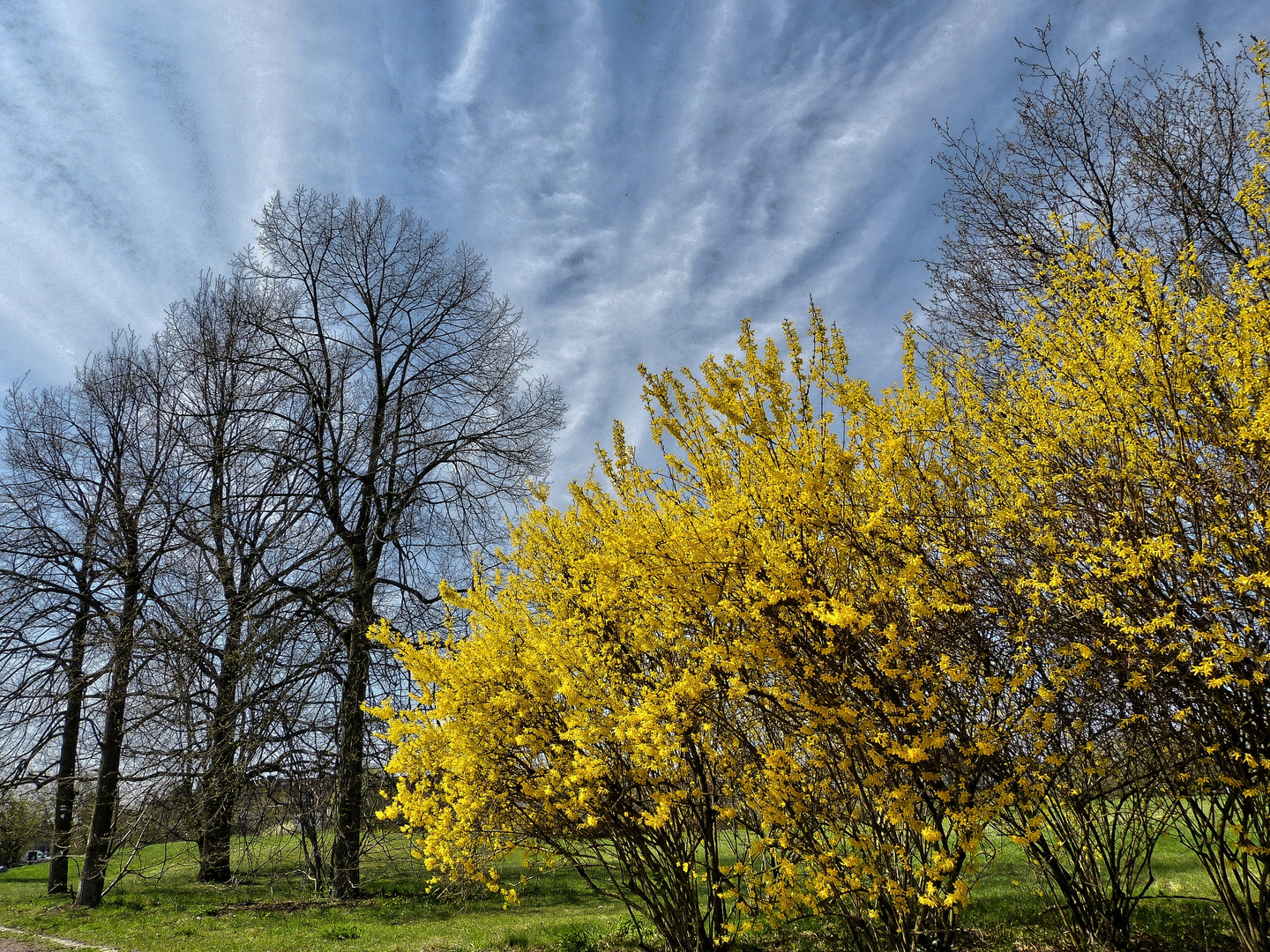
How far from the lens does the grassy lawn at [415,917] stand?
16.3 feet

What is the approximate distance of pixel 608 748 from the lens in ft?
12.9

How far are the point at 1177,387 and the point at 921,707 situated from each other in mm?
1851

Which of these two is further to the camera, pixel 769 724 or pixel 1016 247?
pixel 1016 247

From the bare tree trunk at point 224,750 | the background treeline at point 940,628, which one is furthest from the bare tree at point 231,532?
the background treeline at point 940,628

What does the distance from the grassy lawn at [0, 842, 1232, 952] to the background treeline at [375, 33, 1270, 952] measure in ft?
3.54

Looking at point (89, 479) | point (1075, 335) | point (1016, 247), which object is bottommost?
point (1075, 335)

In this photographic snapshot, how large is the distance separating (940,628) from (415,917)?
864 centimetres

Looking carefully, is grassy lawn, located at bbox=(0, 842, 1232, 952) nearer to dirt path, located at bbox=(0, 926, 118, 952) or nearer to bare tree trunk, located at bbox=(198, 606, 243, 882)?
dirt path, located at bbox=(0, 926, 118, 952)

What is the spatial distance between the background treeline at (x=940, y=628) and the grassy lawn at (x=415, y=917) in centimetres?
108

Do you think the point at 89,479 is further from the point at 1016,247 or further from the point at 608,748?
the point at 1016,247

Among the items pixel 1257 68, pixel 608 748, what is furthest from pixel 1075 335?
pixel 608 748

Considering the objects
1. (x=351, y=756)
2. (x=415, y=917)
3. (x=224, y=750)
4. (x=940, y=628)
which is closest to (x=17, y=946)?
(x=224, y=750)

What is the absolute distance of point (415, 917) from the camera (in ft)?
29.0

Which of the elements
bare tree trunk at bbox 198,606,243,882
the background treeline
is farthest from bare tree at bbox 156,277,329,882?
the background treeline
